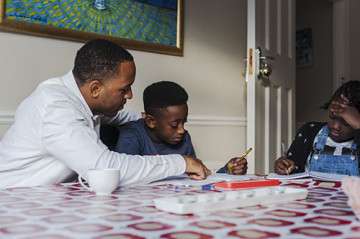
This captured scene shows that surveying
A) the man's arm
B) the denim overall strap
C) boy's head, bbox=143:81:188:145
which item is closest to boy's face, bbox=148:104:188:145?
boy's head, bbox=143:81:188:145

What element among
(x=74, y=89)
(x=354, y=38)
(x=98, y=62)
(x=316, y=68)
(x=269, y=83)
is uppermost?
(x=354, y=38)

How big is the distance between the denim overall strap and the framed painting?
1185 mm

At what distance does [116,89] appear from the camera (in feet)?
5.44

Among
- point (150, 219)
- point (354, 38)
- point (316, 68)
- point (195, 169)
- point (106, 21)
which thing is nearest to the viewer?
point (150, 219)

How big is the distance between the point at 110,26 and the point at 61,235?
199cm

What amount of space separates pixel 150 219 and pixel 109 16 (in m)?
1.93

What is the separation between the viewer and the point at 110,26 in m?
2.52

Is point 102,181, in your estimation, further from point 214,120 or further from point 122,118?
point 214,120

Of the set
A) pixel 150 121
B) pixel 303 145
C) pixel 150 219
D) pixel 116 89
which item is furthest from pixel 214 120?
pixel 150 219

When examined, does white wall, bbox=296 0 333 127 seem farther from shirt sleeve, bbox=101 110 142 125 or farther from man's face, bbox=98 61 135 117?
man's face, bbox=98 61 135 117

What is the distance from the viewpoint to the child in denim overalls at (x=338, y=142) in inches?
78.7

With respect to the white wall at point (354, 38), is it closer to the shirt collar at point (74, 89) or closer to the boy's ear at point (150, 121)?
the boy's ear at point (150, 121)

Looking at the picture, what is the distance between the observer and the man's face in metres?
1.64

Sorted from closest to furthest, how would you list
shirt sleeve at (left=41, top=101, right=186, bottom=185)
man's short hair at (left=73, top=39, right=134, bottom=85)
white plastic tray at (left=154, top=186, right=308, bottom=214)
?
white plastic tray at (left=154, top=186, right=308, bottom=214)
shirt sleeve at (left=41, top=101, right=186, bottom=185)
man's short hair at (left=73, top=39, right=134, bottom=85)
